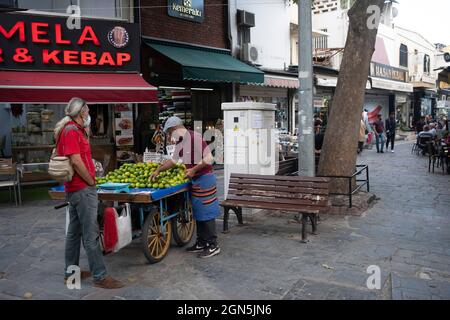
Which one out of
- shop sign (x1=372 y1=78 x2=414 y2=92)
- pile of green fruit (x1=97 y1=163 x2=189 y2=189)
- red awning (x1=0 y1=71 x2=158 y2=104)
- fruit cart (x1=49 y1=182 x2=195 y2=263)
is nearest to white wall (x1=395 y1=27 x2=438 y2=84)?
shop sign (x1=372 y1=78 x2=414 y2=92)

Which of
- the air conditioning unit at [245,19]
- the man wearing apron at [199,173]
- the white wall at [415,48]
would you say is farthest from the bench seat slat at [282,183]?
the white wall at [415,48]

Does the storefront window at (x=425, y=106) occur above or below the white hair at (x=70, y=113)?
above

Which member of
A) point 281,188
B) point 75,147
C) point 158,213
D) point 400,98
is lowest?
point 158,213

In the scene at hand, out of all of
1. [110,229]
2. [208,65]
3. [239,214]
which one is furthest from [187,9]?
[110,229]

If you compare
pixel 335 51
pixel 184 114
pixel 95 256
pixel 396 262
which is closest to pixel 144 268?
pixel 95 256

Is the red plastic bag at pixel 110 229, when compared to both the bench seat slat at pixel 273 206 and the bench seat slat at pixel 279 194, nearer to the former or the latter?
the bench seat slat at pixel 273 206

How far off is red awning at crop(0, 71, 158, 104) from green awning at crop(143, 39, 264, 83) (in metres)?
1.32

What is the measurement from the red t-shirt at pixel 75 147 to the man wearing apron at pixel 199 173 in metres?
1.05

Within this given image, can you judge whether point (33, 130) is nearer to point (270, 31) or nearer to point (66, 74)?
point (66, 74)

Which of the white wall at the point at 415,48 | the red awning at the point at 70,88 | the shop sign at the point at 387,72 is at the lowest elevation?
the red awning at the point at 70,88

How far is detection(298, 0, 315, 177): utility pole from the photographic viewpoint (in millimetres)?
6816

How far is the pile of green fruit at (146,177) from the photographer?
5.19 meters

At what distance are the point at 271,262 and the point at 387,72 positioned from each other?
82.0 feet

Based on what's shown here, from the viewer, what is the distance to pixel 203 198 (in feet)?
17.6
